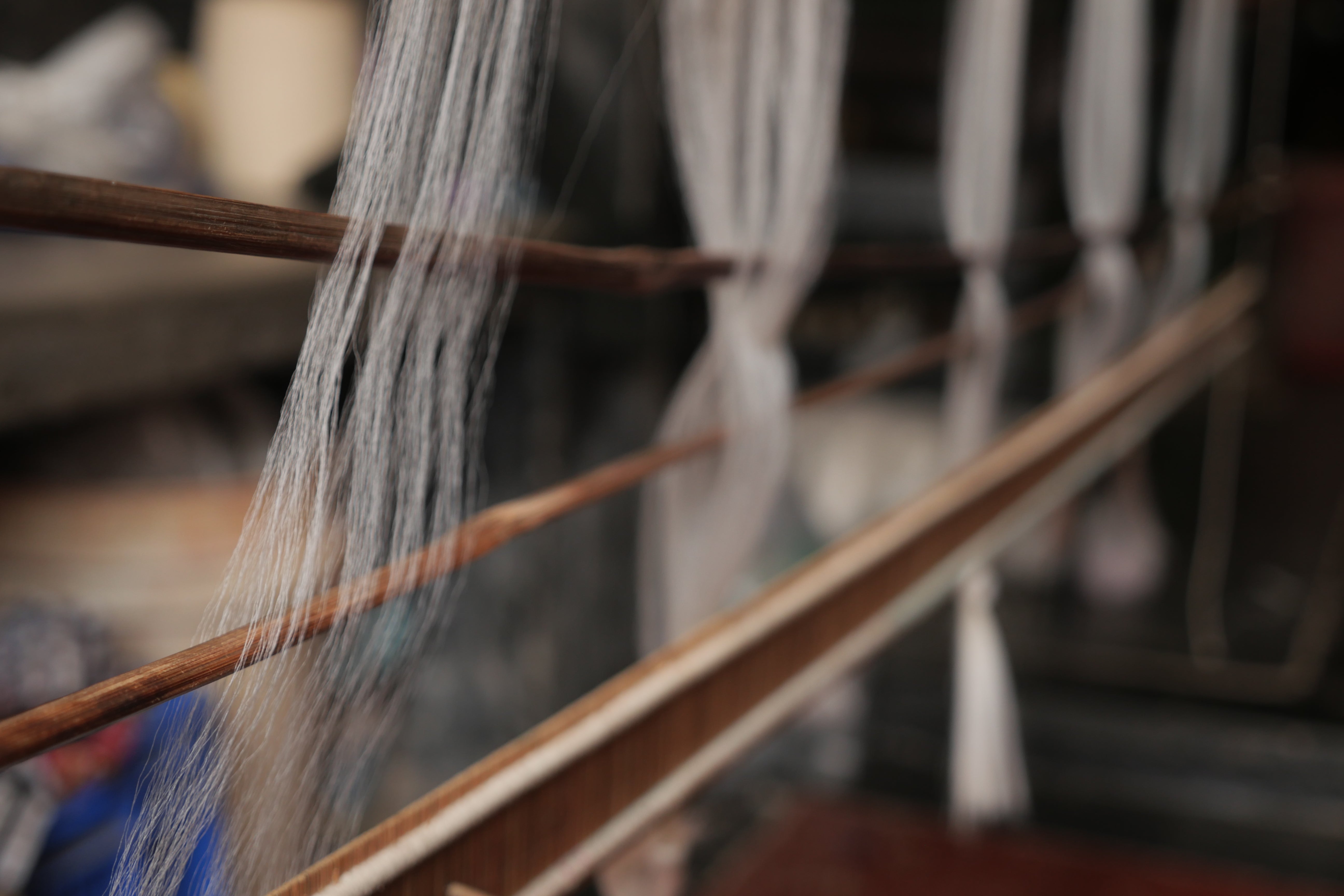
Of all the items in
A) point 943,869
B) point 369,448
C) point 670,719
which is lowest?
point 943,869

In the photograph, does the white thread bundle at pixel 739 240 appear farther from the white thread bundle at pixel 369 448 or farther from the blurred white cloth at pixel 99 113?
the blurred white cloth at pixel 99 113

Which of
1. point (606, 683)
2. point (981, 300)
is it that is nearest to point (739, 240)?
point (606, 683)

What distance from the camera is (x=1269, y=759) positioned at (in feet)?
4.53

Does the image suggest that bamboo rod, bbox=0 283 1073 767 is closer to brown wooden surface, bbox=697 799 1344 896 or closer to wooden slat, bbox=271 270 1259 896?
wooden slat, bbox=271 270 1259 896

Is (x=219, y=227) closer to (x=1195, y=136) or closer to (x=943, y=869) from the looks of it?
(x=943, y=869)

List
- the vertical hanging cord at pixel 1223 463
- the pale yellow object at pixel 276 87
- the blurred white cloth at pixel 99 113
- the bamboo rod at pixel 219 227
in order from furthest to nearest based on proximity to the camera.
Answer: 1. the vertical hanging cord at pixel 1223 463
2. the pale yellow object at pixel 276 87
3. the blurred white cloth at pixel 99 113
4. the bamboo rod at pixel 219 227

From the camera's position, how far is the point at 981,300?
73 centimetres

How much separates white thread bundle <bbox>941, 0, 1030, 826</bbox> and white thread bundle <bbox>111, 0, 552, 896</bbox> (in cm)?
47

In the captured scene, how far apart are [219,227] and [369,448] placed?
0.08 meters

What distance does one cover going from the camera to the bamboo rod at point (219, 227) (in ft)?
0.51

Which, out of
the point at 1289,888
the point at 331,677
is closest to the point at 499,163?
the point at 331,677

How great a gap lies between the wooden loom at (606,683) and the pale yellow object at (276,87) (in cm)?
56

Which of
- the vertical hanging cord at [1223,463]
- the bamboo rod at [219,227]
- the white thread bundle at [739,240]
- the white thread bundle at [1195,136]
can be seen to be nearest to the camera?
the bamboo rod at [219,227]

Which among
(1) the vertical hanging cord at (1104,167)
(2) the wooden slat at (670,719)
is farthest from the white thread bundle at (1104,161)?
(2) the wooden slat at (670,719)
